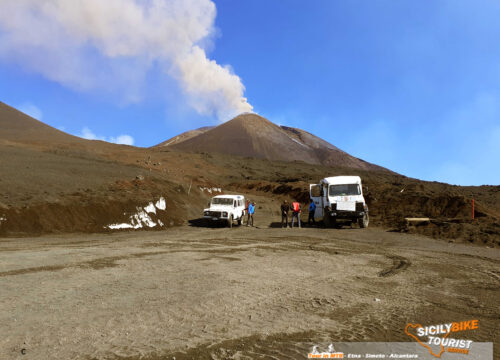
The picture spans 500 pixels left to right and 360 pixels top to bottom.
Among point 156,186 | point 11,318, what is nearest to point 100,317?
point 11,318

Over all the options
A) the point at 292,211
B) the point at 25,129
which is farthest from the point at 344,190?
the point at 25,129

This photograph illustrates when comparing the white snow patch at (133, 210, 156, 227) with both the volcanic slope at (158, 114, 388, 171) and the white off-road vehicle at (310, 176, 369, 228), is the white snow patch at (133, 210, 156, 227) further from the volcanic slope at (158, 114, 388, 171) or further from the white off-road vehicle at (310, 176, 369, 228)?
the volcanic slope at (158, 114, 388, 171)

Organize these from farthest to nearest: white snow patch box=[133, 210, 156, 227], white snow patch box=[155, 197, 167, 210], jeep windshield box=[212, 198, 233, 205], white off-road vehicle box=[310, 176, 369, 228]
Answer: white snow patch box=[155, 197, 167, 210], jeep windshield box=[212, 198, 233, 205], white snow patch box=[133, 210, 156, 227], white off-road vehicle box=[310, 176, 369, 228]

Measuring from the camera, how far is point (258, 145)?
433 ft

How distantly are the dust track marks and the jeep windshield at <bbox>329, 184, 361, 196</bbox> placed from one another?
8939 millimetres

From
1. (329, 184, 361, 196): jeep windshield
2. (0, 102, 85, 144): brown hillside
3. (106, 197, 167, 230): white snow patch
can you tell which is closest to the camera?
(106, 197, 167, 230): white snow patch

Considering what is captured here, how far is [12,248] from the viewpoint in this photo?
11.6m

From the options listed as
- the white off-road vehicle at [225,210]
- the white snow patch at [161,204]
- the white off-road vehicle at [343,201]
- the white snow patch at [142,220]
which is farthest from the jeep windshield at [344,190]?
the white snow patch at [161,204]

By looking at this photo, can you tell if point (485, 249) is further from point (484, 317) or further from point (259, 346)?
point (259, 346)

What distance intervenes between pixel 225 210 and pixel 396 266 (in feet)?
43.3

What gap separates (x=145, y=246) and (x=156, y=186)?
16088 mm

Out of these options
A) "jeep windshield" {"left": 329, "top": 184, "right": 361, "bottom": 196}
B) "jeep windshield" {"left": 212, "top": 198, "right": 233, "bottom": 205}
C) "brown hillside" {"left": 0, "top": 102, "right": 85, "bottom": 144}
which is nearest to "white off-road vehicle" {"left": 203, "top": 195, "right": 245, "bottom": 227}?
"jeep windshield" {"left": 212, "top": 198, "right": 233, "bottom": 205}

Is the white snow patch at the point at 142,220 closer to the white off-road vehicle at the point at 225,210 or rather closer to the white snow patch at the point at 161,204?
the white snow patch at the point at 161,204

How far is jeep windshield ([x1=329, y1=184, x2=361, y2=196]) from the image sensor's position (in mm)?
19875
